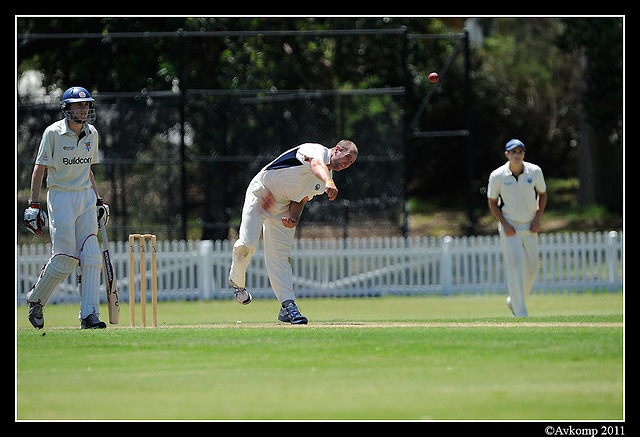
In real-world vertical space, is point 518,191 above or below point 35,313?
above

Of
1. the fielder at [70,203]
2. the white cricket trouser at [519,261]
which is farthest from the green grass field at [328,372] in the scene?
the white cricket trouser at [519,261]

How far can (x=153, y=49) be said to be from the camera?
24.6 meters

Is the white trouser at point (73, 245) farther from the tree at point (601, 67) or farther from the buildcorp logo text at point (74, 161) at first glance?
the tree at point (601, 67)

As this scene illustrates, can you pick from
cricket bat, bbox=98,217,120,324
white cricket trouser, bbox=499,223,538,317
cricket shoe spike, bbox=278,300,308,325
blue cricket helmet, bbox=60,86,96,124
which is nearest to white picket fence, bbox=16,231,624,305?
white cricket trouser, bbox=499,223,538,317

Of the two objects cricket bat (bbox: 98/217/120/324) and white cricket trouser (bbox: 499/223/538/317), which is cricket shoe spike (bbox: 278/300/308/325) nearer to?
cricket bat (bbox: 98/217/120/324)

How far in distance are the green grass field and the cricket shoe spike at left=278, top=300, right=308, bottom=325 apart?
0.19m

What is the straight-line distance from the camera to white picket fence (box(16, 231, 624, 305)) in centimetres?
1912

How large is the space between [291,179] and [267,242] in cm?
71

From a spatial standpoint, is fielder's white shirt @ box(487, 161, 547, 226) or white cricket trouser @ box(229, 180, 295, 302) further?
fielder's white shirt @ box(487, 161, 547, 226)

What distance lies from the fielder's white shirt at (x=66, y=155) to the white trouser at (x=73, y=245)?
101 millimetres

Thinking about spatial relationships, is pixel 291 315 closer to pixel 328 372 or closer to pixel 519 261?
pixel 328 372

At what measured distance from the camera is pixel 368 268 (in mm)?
19562

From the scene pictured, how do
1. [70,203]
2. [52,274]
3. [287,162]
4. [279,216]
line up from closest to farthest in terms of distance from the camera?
[70,203] → [52,274] → [287,162] → [279,216]

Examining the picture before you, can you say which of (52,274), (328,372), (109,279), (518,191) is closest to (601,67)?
(518,191)
